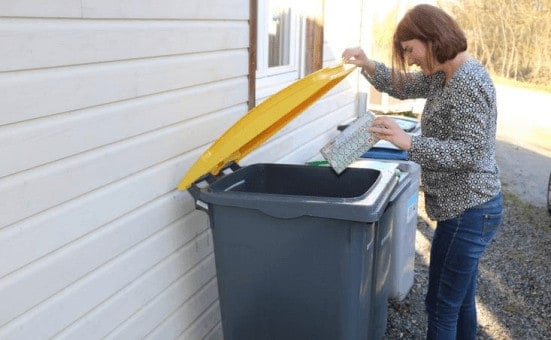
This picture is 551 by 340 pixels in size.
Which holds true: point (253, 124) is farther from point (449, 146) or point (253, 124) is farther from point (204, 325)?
point (204, 325)

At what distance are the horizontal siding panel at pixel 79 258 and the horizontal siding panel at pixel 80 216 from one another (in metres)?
0.03

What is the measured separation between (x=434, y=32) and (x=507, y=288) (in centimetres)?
297

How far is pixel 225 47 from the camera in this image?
3.12 m

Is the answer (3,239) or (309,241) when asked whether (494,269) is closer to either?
(309,241)

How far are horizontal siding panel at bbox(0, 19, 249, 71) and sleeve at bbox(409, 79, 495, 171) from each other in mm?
1119

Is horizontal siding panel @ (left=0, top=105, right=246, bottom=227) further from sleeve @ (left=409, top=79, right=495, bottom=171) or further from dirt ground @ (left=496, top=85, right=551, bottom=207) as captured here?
dirt ground @ (left=496, top=85, right=551, bottom=207)

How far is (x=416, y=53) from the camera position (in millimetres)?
2775

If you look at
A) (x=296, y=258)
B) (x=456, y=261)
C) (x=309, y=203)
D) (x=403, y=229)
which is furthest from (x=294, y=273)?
(x=403, y=229)

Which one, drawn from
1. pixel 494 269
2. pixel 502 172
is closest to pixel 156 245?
pixel 494 269

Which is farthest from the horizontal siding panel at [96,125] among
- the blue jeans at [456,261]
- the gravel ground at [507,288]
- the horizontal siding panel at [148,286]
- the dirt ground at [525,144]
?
the dirt ground at [525,144]

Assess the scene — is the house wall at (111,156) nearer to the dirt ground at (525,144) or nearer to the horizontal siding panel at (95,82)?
the horizontal siding panel at (95,82)

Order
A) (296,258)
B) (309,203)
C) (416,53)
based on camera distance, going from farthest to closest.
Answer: (416,53)
(296,258)
(309,203)

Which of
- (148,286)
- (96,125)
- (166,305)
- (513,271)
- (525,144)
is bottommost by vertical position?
(525,144)

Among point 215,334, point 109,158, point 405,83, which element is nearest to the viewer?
point 109,158
